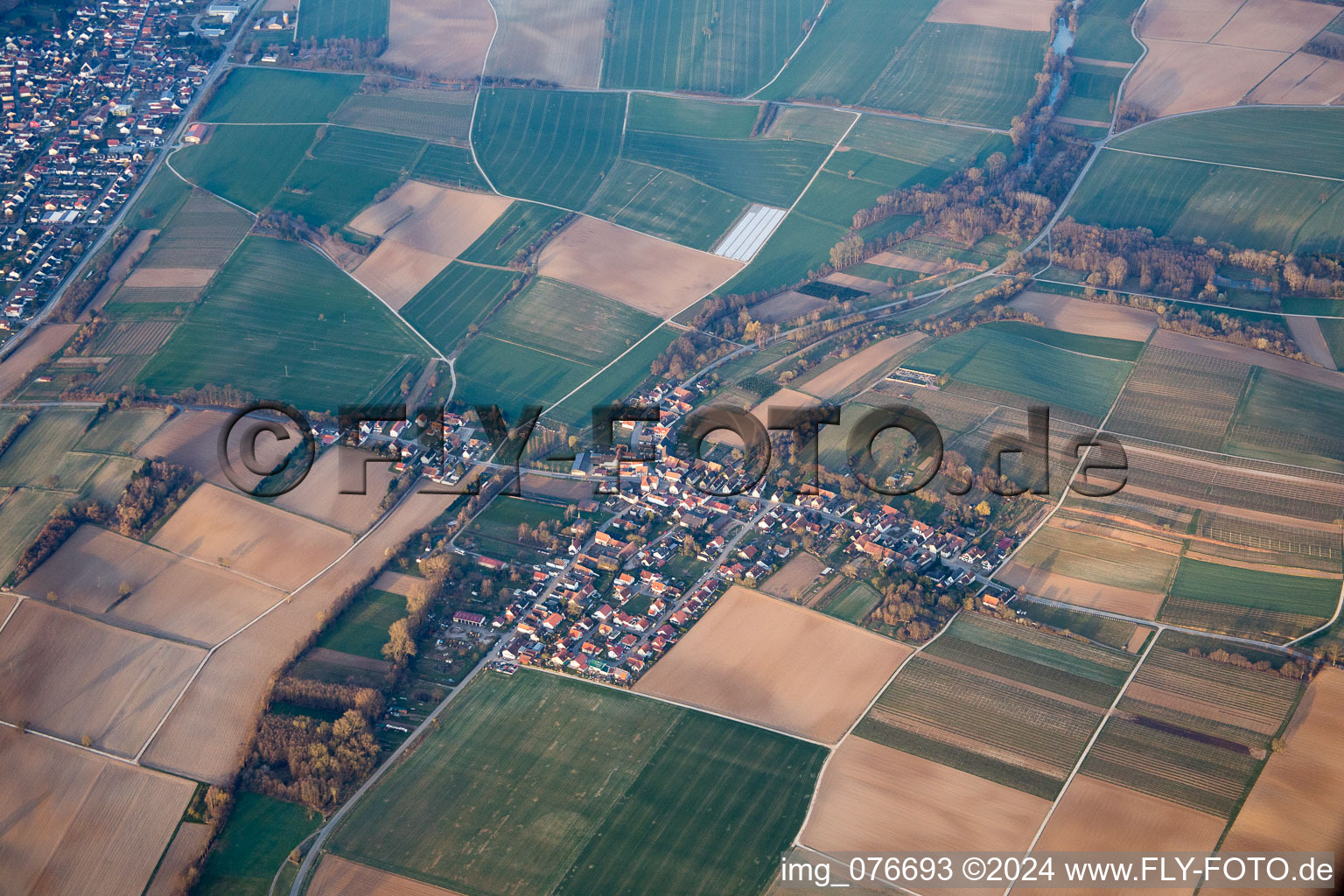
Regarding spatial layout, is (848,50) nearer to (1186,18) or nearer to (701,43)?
(701,43)

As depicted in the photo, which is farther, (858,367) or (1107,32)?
(1107,32)

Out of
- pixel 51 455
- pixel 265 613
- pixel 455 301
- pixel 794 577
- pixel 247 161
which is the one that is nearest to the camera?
pixel 265 613

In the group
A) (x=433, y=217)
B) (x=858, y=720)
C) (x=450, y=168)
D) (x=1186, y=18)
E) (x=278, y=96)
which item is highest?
(x=1186, y=18)

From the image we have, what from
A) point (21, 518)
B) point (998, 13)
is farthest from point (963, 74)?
point (21, 518)

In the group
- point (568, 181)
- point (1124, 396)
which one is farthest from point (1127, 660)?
point (568, 181)

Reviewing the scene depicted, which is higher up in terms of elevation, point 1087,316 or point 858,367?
point 1087,316

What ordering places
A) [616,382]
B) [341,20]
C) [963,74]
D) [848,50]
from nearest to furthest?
[616,382] < [963,74] < [848,50] < [341,20]

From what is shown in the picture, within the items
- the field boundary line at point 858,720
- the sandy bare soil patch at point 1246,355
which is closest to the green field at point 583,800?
the field boundary line at point 858,720
